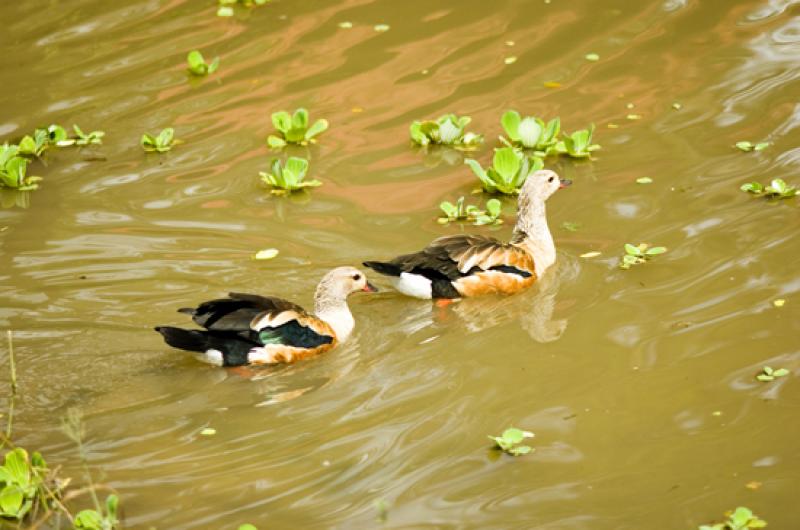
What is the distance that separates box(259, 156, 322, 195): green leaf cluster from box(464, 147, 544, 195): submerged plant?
1.55 meters

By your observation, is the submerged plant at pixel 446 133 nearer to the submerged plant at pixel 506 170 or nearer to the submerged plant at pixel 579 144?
the submerged plant at pixel 506 170

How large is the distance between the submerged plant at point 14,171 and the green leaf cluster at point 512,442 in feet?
20.1

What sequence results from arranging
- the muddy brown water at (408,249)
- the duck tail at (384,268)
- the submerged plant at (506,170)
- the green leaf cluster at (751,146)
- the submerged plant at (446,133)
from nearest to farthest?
the muddy brown water at (408,249), the duck tail at (384,268), the submerged plant at (506,170), the green leaf cluster at (751,146), the submerged plant at (446,133)

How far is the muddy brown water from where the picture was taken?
6.45 m

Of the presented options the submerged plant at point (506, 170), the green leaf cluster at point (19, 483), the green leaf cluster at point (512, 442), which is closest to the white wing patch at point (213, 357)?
the green leaf cluster at point (19, 483)

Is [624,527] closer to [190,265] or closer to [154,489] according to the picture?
[154,489]

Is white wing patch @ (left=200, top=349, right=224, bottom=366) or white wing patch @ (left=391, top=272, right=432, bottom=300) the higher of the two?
white wing patch @ (left=200, top=349, right=224, bottom=366)

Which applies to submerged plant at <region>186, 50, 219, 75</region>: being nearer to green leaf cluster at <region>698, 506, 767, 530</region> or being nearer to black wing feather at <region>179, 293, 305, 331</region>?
black wing feather at <region>179, 293, 305, 331</region>

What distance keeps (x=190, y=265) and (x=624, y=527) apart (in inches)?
188

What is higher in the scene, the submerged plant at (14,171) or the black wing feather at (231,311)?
the submerged plant at (14,171)

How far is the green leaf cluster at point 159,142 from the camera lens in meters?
11.4

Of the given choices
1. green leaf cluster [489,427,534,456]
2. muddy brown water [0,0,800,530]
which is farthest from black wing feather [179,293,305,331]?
green leaf cluster [489,427,534,456]

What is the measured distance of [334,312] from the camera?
8.55 m

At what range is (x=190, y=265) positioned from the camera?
941 centimetres
